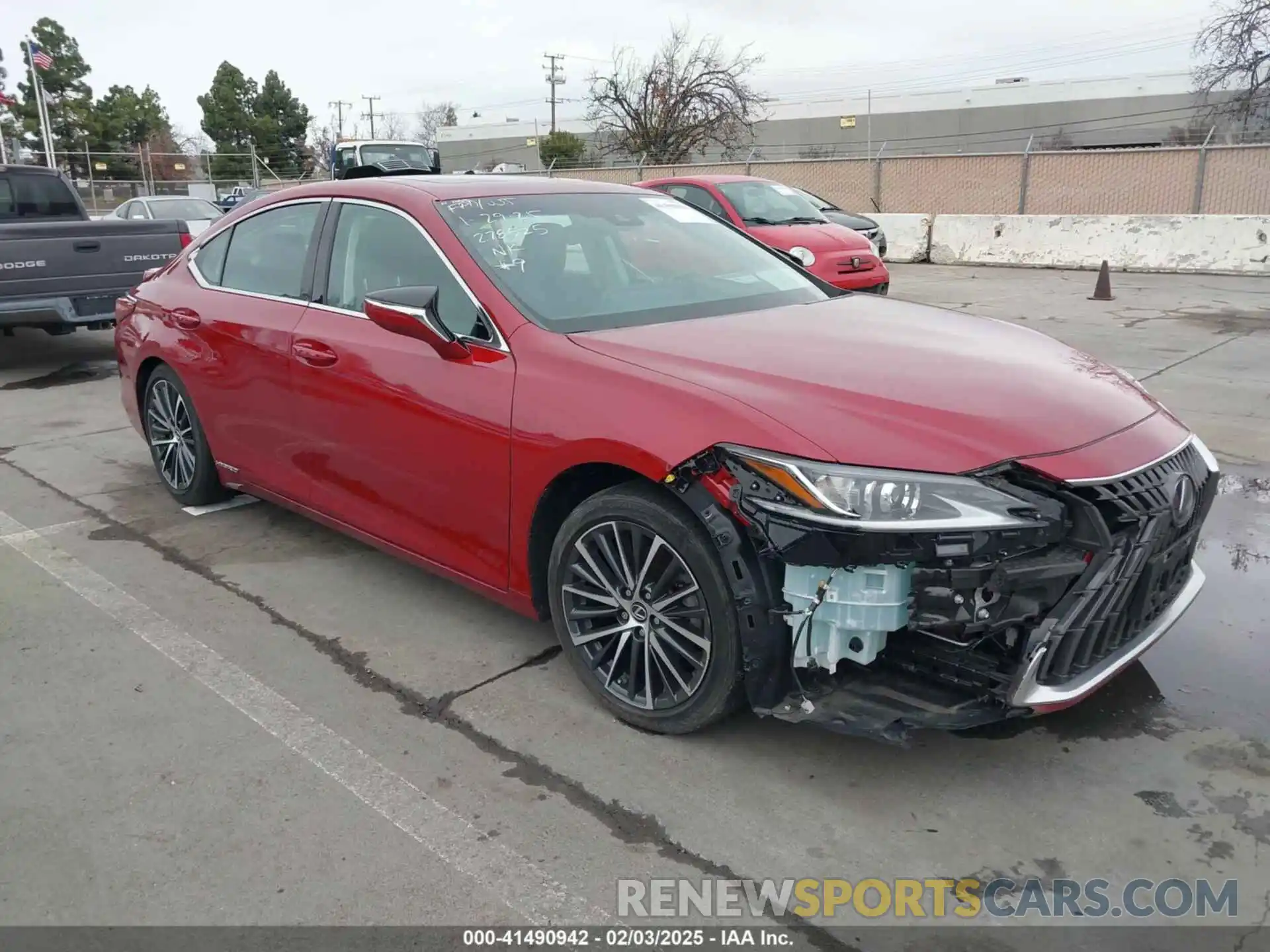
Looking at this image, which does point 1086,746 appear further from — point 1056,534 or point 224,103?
point 224,103

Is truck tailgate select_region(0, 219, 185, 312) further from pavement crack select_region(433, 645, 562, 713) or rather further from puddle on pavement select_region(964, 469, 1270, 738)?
puddle on pavement select_region(964, 469, 1270, 738)

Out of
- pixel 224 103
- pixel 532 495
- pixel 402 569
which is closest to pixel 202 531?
pixel 402 569

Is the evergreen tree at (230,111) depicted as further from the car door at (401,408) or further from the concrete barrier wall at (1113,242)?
the car door at (401,408)

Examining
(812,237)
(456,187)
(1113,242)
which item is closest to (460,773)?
(456,187)

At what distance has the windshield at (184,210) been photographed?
18.9 metres

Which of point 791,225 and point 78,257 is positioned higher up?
point 791,225

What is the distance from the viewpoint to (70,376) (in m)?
9.48

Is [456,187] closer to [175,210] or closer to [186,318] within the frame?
[186,318]

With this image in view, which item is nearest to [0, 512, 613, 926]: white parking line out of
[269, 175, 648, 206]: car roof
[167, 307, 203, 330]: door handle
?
[167, 307, 203, 330]: door handle

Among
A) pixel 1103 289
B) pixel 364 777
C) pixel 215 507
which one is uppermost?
pixel 1103 289

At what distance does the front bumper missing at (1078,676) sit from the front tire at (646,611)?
0.75 meters

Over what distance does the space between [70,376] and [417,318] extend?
7597 millimetres

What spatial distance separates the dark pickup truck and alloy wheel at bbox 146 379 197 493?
390cm
